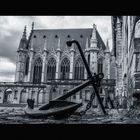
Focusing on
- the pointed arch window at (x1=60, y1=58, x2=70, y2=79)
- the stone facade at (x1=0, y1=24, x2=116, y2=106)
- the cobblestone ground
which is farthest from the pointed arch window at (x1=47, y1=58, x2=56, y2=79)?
the cobblestone ground

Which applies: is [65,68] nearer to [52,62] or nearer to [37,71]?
[52,62]

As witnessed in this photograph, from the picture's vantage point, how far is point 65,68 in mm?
47969

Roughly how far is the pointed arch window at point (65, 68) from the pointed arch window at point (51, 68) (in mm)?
1987

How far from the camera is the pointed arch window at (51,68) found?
157ft

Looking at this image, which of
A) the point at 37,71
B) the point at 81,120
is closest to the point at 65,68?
the point at 37,71

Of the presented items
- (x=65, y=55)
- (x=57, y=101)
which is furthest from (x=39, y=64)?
(x=57, y=101)

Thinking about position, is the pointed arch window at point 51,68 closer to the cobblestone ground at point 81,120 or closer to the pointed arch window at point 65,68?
the pointed arch window at point 65,68

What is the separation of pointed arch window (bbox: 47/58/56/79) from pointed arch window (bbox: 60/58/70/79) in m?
1.99

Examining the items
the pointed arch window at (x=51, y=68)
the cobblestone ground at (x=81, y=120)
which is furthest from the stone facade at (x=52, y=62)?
the cobblestone ground at (x=81, y=120)
